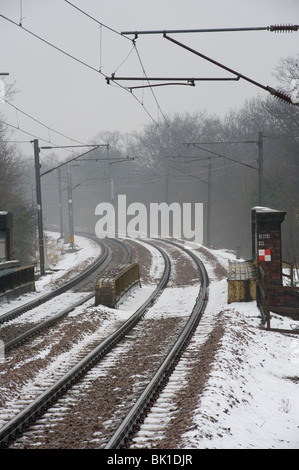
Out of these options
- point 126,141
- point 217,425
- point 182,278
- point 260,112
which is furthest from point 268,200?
point 126,141

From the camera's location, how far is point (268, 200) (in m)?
41.6

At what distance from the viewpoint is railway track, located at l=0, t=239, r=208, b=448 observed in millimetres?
6781

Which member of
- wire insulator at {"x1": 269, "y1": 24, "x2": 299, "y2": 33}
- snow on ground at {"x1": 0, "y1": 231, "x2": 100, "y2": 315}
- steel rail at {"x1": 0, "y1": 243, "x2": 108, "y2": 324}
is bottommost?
snow on ground at {"x1": 0, "y1": 231, "x2": 100, "y2": 315}

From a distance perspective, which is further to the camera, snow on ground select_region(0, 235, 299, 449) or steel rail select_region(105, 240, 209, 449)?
snow on ground select_region(0, 235, 299, 449)

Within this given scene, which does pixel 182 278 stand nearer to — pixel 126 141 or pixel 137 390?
pixel 137 390

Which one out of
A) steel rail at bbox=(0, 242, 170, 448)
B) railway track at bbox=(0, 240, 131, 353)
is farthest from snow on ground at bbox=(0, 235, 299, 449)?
steel rail at bbox=(0, 242, 170, 448)

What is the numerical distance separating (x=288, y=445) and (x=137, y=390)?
8.99 feet

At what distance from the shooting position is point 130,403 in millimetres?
7938

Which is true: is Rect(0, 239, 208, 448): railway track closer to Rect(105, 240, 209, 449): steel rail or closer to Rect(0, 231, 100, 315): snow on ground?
Rect(105, 240, 209, 449): steel rail

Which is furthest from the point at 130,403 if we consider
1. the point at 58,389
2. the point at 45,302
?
the point at 45,302

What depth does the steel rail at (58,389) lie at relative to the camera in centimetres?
696

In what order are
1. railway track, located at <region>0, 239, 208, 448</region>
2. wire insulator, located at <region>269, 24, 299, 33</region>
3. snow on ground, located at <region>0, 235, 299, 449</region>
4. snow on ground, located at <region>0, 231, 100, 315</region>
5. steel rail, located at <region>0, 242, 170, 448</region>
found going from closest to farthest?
snow on ground, located at <region>0, 235, 299, 449</region> → railway track, located at <region>0, 239, 208, 448</region> → steel rail, located at <region>0, 242, 170, 448</region> → wire insulator, located at <region>269, 24, 299, 33</region> → snow on ground, located at <region>0, 231, 100, 315</region>

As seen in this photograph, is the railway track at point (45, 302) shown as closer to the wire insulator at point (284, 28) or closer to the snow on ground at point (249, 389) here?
the snow on ground at point (249, 389)

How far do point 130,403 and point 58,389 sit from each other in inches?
54.4
